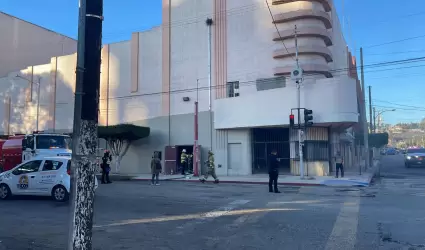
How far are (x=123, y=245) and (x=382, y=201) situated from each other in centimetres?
912

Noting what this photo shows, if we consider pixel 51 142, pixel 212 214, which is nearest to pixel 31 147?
pixel 51 142

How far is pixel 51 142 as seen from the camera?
17859mm

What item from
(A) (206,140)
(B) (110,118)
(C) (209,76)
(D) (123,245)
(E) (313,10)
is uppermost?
(E) (313,10)

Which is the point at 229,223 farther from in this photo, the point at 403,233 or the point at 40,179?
the point at 40,179

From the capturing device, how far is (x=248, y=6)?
1056 inches

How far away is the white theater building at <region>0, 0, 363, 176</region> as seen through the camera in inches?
943

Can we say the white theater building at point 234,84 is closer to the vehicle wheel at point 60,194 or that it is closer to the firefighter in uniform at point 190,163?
the firefighter in uniform at point 190,163

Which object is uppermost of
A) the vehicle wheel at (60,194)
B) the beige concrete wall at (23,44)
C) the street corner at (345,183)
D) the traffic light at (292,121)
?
the beige concrete wall at (23,44)

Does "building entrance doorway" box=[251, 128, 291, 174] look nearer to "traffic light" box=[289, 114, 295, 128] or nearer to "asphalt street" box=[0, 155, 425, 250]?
"traffic light" box=[289, 114, 295, 128]

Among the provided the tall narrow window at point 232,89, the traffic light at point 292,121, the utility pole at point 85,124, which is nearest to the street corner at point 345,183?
the traffic light at point 292,121

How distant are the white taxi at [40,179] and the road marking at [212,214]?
5505mm

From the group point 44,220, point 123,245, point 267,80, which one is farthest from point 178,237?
point 267,80

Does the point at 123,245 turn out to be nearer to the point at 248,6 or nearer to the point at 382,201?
the point at 382,201

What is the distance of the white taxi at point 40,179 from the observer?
1289 cm
